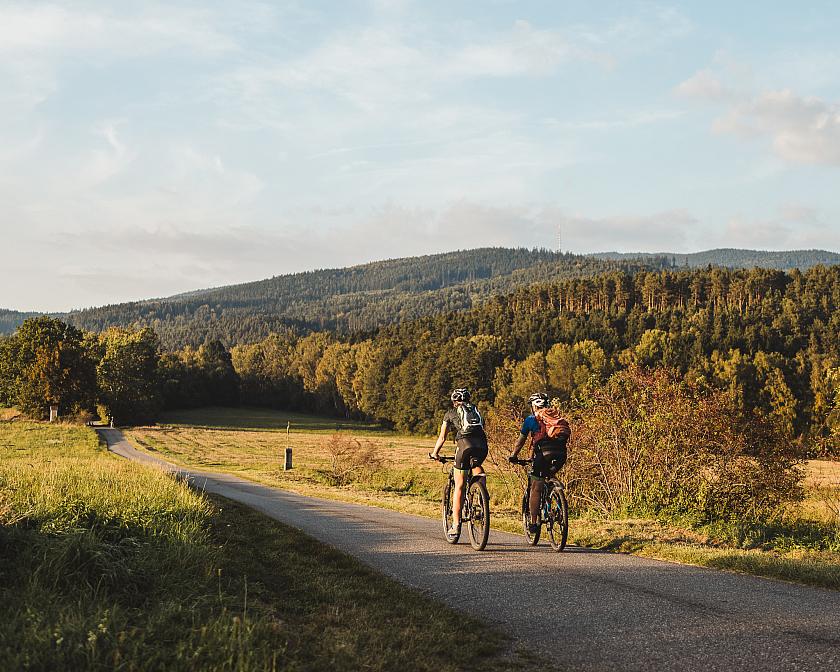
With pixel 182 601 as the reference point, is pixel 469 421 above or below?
above

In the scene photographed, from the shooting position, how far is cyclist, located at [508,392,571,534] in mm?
10281

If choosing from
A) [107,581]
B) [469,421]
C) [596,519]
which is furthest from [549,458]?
[107,581]

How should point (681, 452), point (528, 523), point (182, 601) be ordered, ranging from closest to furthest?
point (182, 601)
point (528, 523)
point (681, 452)

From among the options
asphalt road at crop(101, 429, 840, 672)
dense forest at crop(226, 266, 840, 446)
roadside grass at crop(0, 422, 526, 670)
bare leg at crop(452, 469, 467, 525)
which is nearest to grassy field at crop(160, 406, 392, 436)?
dense forest at crop(226, 266, 840, 446)

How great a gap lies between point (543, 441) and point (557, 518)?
1123 millimetres

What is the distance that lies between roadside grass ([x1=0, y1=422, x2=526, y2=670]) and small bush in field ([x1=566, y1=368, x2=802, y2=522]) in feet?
29.5

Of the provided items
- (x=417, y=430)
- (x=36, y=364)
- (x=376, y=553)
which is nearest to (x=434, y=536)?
(x=376, y=553)

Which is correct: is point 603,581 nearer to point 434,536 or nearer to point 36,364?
point 434,536

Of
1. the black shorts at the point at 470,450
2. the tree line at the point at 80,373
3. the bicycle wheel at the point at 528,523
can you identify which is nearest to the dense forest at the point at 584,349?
the tree line at the point at 80,373

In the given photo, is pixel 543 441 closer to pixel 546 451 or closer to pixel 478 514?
pixel 546 451

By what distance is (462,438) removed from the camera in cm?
1023

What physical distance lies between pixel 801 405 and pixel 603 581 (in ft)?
257

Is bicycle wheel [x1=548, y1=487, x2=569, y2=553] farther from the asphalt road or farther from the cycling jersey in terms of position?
the cycling jersey

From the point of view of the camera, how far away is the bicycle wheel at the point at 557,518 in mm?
9977
